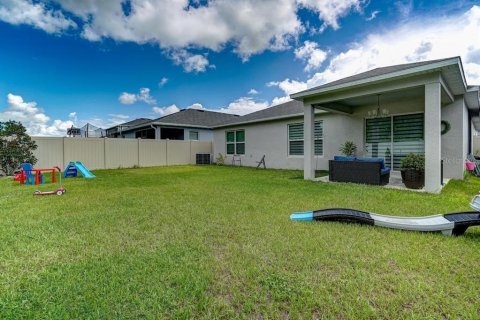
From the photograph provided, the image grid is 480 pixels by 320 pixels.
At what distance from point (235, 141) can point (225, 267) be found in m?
13.6

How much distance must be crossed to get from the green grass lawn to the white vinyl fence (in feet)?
30.3

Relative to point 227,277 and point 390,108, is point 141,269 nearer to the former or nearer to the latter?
point 227,277

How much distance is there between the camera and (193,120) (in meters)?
19.7

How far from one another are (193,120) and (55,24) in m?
11.0

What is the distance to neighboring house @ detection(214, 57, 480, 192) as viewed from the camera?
5.83 metres

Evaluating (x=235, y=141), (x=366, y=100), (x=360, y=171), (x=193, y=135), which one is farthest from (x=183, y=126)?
(x=360, y=171)

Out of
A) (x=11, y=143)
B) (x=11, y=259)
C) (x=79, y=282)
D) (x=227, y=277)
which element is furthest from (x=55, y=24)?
(x=227, y=277)

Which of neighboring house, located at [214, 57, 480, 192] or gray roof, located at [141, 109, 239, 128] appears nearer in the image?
neighboring house, located at [214, 57, 480, 192]

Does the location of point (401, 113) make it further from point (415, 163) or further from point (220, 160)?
point (220, 160)

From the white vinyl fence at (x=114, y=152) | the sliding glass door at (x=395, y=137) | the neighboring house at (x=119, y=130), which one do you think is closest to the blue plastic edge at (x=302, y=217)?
the sliding glass door at (x=395, y=137)

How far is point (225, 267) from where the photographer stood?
2.33 m

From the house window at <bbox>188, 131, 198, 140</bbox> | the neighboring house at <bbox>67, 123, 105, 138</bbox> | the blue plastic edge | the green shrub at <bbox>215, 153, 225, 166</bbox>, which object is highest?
the neighboring house at <bbox>67, 123, 105, 138</bbox>

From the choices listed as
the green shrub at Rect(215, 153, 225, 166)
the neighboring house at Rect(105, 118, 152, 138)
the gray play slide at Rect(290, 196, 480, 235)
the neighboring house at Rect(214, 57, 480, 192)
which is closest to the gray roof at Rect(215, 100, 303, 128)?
the neighboring house at Rect(214, 57, 480, 192)

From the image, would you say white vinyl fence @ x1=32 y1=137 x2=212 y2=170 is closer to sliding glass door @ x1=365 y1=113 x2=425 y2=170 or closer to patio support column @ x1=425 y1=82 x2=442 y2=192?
sliding glass door @ x1=365 y1=113 x2=425 y2=170
